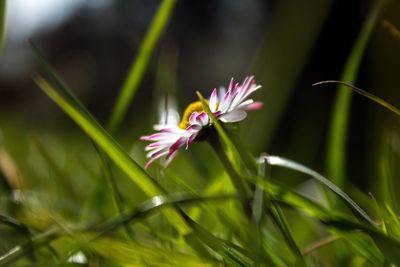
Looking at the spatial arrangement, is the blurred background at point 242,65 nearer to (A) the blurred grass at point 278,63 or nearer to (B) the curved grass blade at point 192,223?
(A) the blurred grass at point 278,63

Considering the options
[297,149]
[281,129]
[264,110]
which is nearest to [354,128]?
[281,129]

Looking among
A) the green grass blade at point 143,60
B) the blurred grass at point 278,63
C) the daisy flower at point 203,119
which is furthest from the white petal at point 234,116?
the blurred grass at point 278,63

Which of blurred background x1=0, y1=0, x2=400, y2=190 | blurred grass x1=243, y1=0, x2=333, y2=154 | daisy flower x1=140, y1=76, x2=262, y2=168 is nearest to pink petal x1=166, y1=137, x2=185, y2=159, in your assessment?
daisy flower x1=140, y1=76, x2=262, y2=168

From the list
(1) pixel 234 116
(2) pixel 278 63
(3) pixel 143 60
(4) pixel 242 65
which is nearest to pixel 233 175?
(1) pixel 234 116

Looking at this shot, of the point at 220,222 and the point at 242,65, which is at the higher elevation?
the point at 242,65

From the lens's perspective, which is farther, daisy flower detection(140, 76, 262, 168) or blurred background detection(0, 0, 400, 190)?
blurred background detection(0, 0, 400, 190)

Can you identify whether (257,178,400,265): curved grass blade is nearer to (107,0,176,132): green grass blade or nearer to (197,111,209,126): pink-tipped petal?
(197,111,209,126): pink-tipped petal

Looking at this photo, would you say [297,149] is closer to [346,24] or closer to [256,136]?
[256,136]

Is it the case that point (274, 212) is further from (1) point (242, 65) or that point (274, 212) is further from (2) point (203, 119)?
(1) point (242, 65)

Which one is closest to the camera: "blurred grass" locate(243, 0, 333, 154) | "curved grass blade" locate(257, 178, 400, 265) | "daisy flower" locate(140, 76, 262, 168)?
"curved grass blade" locate(257, 178, 400, 265)
